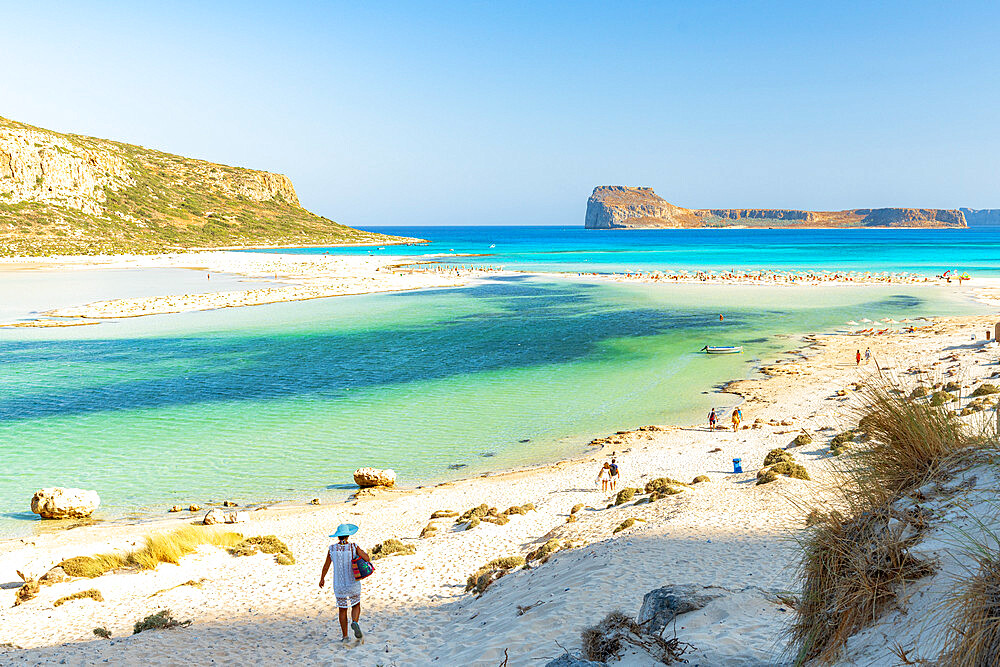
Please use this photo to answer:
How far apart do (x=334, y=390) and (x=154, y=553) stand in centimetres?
1450

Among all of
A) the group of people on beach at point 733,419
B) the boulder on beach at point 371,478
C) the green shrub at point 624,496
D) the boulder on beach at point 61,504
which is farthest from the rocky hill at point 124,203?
the green shrub at point 624,496

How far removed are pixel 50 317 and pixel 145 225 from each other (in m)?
98.4

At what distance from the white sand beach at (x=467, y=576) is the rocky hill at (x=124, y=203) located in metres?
102

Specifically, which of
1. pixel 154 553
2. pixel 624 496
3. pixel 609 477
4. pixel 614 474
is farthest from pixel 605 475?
pixel 154 553

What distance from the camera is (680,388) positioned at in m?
26.2

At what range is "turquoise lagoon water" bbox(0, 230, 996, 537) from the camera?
57.9 ft

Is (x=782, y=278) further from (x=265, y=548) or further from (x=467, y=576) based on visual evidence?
(x=265, y=548)

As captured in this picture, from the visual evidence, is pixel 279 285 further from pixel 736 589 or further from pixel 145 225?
pixel 145 225

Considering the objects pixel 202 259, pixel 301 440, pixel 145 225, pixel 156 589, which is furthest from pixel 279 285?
pixel 145 225

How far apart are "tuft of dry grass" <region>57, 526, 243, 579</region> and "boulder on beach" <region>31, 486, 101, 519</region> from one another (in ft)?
9.96

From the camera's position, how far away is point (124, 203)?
134375 mm

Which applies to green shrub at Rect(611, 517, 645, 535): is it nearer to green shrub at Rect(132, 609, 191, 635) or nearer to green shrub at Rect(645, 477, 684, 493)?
green shrub at Rect(645, 477, 684, 493)

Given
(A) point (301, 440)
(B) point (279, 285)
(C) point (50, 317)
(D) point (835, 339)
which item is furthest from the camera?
(B) point (279, 285)

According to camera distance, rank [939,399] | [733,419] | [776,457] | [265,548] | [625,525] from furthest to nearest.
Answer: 1. [733,419]
2. [776,457]
3. [265,548]
4. [625,525]
5. [939,399]
